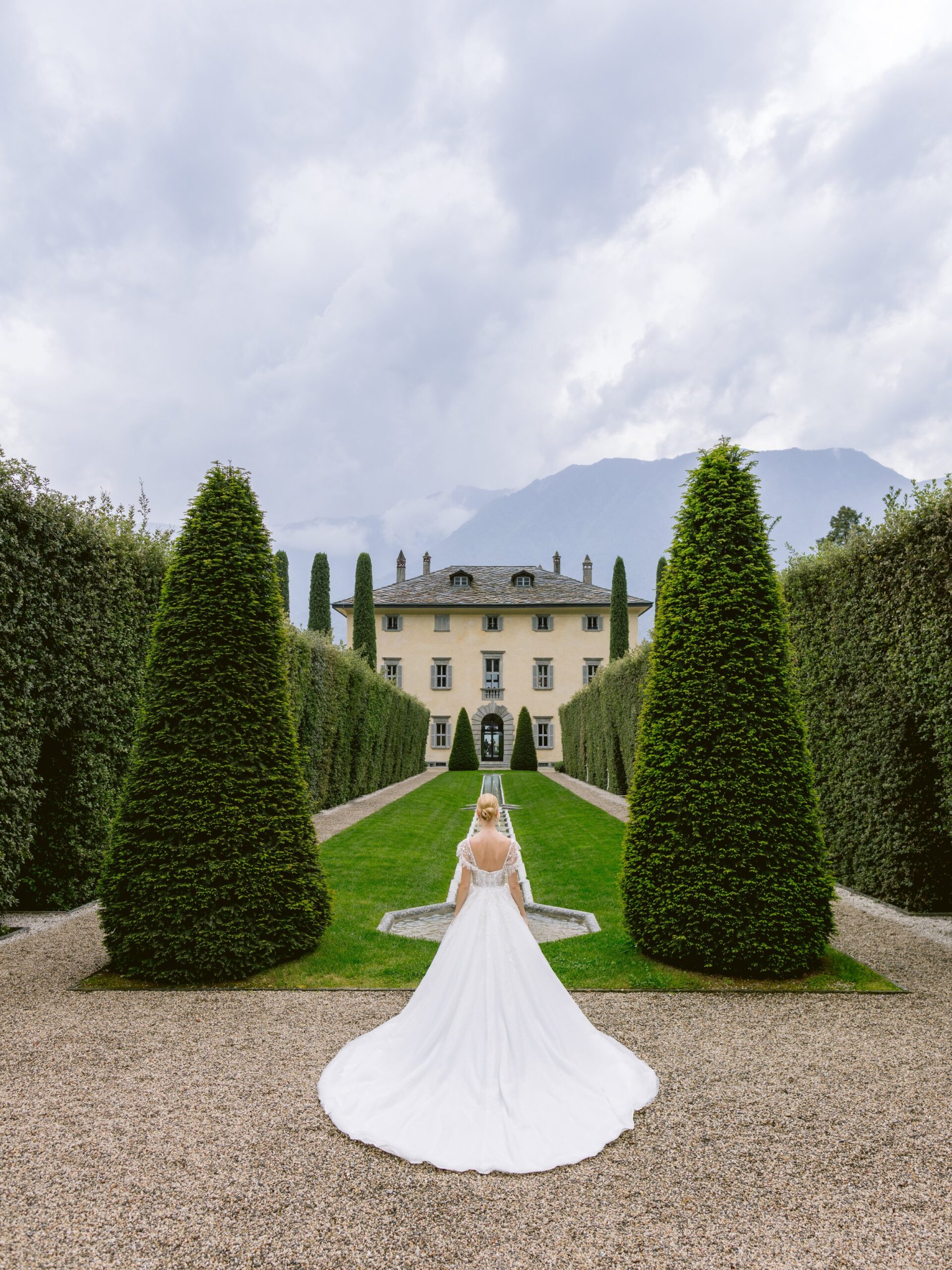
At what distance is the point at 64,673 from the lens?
24.5ft

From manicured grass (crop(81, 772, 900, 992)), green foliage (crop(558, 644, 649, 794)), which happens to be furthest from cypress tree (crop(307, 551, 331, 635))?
manicured grass (crop(81, 772, 900, 992))

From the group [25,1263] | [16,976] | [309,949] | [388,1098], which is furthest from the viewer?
[309,949]

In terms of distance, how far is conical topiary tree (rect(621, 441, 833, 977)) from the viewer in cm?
567

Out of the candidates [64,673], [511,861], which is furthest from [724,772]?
[64,673]

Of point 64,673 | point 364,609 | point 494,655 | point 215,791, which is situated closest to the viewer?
point 215,791

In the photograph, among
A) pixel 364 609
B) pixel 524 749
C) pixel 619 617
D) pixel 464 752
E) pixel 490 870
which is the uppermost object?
pixel 364 609

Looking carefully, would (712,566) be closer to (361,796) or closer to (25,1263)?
(25,1263)

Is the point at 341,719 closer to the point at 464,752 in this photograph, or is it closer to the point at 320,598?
the point at 464,752

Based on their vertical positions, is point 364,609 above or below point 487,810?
above

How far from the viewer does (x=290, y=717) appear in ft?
Answer: 20.8

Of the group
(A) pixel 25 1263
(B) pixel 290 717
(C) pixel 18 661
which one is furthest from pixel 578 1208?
(C) pixel 18 661

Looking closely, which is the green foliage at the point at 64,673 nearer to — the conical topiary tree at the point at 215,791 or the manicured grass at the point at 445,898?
the conical topiary tree at the point at 215,791

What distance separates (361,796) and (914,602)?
16477 mm

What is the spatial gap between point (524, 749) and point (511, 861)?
114 ft
